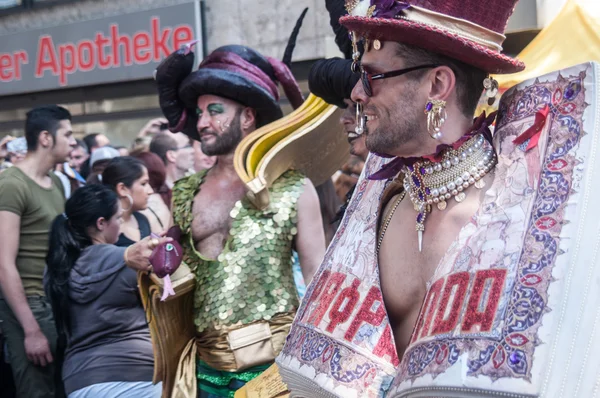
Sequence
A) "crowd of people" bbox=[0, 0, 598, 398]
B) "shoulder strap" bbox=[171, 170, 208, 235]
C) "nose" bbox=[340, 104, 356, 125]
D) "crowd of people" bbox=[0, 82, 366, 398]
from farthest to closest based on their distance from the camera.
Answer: "crowd of people" bbox=[0, 82, 366, 398], "shoulder strap" bbox=[171, 170, 208, 235], "nose" bbox=[340, 104, 356, 125], "crowd of people" bbox=[0, 0, 598, 398]

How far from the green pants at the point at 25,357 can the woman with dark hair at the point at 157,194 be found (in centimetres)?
90

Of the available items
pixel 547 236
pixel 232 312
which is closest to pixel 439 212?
pixel 547 236

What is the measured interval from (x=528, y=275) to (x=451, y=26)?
0.62 m

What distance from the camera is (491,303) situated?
185 centimetres

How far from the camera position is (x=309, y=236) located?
3.99 meters

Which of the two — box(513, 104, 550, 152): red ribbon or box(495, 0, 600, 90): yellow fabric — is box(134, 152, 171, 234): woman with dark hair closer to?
box(495, 0, 600, 90): yellow fabric

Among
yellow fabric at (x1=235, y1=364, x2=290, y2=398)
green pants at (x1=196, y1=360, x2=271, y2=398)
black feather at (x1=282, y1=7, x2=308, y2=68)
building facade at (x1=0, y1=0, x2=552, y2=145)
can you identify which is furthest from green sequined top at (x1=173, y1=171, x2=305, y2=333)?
building facade at (x1=0, y1=0, x2=552, y2=145)

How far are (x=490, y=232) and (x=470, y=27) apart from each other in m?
0.48

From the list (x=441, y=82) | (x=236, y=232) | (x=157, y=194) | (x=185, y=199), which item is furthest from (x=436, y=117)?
(x=157, y=194)

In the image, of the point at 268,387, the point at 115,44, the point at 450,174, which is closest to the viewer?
the point at 450,174

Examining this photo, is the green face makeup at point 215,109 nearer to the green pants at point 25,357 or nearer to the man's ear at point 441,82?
the green pants at point 25,357

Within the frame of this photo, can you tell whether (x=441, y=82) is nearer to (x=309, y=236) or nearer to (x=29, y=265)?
(x=309, y=236)

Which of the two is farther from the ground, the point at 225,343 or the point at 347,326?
the point at 347,326

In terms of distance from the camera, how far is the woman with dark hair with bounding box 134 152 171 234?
583cm
